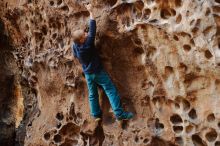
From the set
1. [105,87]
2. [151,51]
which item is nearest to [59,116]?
[105,87]

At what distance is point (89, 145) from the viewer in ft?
16.2

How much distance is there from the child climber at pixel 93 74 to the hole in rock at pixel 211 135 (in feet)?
2.93

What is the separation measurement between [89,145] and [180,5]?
1818mm

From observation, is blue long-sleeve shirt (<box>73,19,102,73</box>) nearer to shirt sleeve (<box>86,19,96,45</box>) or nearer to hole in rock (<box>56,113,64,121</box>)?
shirt sleeve (<box>86,19,96,45</box>)

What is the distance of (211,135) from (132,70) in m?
1.08

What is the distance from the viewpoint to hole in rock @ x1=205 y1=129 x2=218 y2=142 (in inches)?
156

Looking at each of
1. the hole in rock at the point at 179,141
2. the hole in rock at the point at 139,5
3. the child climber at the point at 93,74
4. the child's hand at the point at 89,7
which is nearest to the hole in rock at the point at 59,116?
the child climber at the point at 93,74

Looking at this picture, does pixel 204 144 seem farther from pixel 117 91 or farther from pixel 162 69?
pixel 117 91

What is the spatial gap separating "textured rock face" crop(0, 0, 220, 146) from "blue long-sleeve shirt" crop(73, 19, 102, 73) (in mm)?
187

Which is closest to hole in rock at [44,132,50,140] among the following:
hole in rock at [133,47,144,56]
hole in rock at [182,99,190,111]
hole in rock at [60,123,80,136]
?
hole in rock at [60,123,80,136]

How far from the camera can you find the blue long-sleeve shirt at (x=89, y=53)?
4359 millimetres

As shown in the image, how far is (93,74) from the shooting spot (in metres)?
4.55

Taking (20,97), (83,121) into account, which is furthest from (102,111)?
(20,97)

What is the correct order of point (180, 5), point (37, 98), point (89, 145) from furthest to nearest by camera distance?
1. point (37, 98)
2. point (89, 145)
3. point (180, 5)
